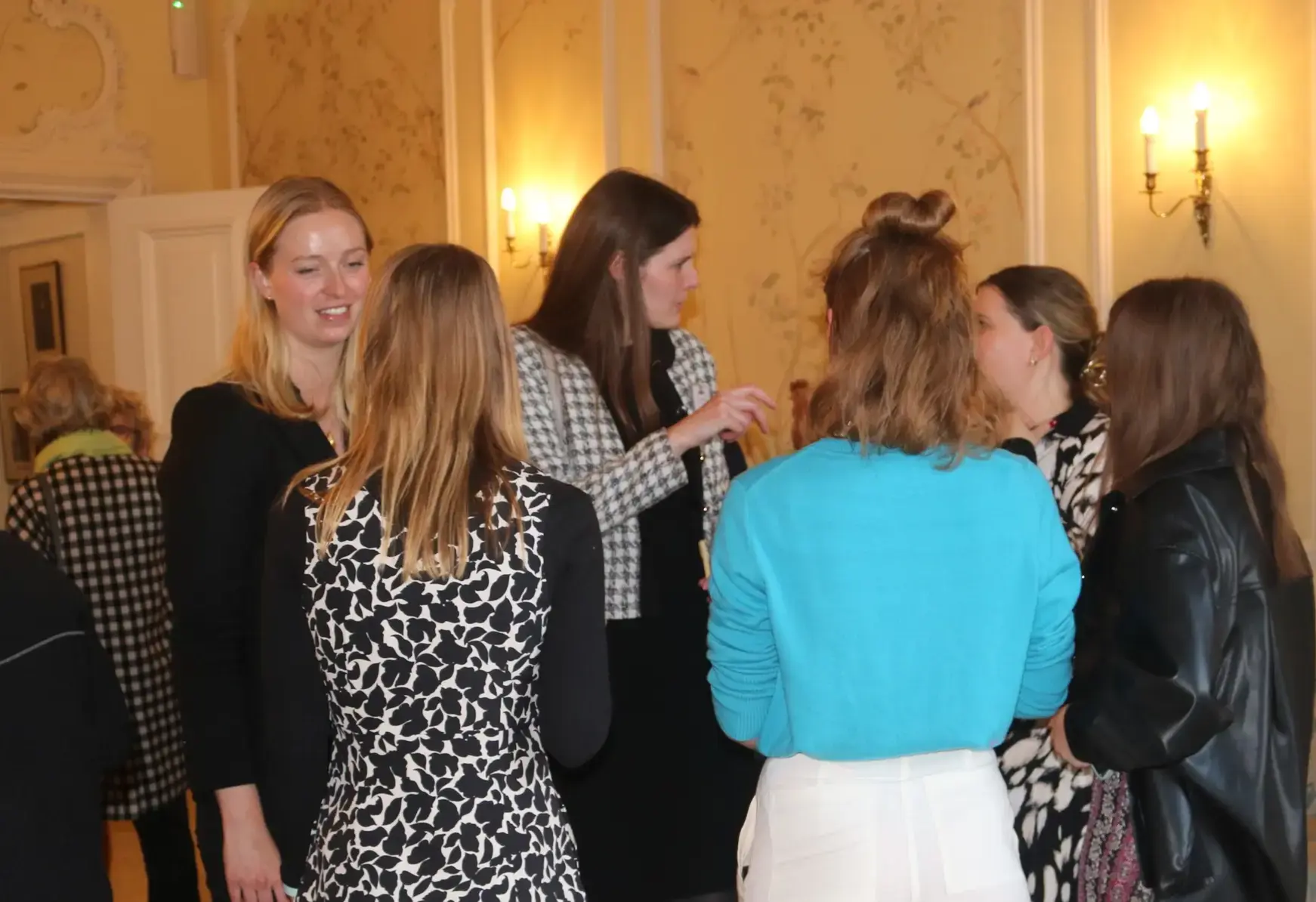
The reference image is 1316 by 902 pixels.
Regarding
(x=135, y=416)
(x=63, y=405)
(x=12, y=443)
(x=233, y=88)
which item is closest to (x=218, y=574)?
(x=63, y=405)

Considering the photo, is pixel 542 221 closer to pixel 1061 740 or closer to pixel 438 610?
pixel 1061 740

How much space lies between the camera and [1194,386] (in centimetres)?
214

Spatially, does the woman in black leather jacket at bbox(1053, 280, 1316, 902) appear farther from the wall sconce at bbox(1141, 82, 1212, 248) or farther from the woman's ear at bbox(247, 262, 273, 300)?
the wall sconce at bbox(1141, 82, 1212, 248)

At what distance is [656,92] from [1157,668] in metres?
4.10

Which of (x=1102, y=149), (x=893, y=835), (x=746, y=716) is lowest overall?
(x=893, y=835)

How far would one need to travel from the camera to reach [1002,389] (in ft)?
9.10

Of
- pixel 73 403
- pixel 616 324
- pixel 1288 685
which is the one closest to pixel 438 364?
pixel 616 324

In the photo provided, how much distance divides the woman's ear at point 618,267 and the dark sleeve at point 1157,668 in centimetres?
107

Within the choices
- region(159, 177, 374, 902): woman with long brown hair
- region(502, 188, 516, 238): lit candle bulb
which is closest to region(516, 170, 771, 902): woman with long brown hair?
region(159, 177, 374, 902): woman with long brown hair

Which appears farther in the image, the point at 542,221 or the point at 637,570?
the point at 542,221

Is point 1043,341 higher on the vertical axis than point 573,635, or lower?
higher

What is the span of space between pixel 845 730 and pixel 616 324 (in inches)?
44.2

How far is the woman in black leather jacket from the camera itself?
2008mm

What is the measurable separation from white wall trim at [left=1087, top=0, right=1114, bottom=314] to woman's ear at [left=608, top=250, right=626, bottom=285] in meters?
2.38
